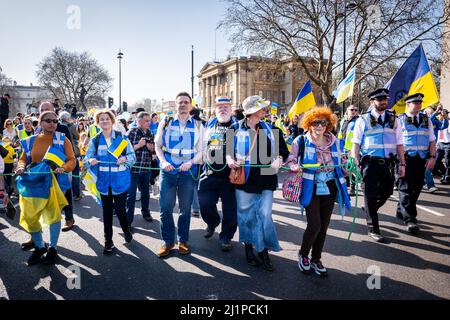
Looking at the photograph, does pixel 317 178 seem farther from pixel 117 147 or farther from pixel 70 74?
pixel 70 74

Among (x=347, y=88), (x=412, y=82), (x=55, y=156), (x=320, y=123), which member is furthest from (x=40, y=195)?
(x=412, y=82)

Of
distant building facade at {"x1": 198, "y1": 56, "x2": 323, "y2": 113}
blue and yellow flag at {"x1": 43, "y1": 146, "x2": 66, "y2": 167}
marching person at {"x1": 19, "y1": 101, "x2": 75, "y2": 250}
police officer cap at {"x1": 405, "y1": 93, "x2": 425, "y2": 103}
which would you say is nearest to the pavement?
marching person at {"x1": 19, "y1": 101, "x2": 75, "y2": 250}

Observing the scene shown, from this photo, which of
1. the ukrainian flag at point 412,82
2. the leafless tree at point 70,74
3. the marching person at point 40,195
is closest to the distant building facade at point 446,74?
the ukrainian flag at point 412,82

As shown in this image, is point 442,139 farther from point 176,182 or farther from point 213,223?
point 176,182

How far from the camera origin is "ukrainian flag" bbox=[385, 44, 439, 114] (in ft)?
19.1

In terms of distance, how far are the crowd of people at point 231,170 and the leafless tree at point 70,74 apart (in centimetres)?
5231

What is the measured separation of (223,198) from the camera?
→ 4.59 meters

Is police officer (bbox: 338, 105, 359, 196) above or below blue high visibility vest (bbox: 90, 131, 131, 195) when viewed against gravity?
above

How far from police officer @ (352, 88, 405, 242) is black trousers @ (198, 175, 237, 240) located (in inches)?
77.2

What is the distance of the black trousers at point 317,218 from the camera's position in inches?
142

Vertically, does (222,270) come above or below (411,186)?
below

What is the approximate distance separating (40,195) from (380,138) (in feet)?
15.6

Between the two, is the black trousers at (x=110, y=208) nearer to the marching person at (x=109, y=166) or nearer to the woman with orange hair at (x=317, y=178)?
the marching person at (x=109, y=166)

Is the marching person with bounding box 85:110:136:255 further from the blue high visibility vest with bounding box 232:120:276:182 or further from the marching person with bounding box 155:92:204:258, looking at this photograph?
the blue high visibility vest with bounding box 232:120:276:182
